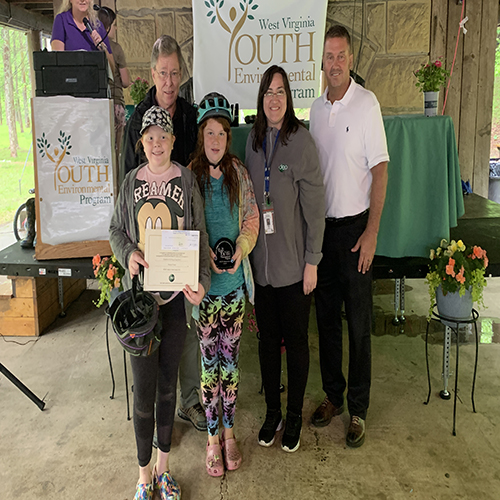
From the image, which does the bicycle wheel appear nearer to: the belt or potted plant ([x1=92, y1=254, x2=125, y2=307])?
potted plant ([x1=92, y1=254, x2=125, y2=307])

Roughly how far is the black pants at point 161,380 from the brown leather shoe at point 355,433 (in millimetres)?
873

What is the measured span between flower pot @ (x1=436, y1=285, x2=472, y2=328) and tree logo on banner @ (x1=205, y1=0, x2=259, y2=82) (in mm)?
2661

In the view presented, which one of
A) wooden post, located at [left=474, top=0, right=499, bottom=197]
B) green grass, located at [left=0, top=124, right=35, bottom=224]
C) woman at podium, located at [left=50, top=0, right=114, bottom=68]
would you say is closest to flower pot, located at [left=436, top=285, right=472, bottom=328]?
woman at podium, located at [left=50, top=0, right=114, bottom=68]

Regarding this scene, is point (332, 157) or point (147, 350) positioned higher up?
point (332, 157)

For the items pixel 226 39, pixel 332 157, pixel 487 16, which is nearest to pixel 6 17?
pixel 226 39

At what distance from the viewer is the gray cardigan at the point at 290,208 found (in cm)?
191

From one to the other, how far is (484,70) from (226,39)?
256cm

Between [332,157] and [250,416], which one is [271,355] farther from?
[332,157]

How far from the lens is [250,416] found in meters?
2.47

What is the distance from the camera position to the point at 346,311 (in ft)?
7.29

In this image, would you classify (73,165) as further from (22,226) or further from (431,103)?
(431,103)

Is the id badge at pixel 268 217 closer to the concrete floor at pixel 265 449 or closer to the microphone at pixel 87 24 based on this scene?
the concrete floor at pixel 265 449

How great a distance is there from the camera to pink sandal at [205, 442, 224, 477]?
2025 mm

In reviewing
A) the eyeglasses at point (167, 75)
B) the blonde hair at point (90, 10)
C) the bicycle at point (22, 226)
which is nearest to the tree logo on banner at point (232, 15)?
the blonde hair at point (90, 10)
